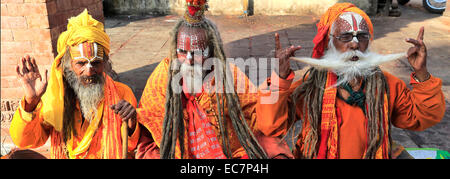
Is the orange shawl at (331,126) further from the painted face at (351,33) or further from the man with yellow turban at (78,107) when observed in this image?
the man with yellow turban at (78,107)

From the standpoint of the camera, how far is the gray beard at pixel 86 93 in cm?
267

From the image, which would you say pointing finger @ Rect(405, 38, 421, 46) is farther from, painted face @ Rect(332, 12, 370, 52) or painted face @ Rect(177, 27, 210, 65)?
painted face @ Rect(177, 27, 210, 65)

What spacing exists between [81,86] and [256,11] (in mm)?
9174

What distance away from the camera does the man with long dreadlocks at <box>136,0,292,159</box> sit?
261cm

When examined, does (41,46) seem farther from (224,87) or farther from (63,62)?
(224,87)

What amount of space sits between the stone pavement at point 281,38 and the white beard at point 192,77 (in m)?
2.34

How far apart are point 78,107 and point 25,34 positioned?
1.66 meters

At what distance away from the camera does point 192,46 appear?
8.49ft

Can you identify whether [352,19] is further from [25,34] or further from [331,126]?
[25,34]

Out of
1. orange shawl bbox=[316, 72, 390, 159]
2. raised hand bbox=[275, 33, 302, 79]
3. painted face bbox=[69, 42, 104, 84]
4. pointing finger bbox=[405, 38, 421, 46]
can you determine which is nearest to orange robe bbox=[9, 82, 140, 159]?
painted face bbox=[69, 42, 104, 84]

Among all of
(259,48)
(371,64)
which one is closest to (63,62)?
(371,64)

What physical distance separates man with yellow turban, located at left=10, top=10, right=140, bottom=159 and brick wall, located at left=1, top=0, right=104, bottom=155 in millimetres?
1345

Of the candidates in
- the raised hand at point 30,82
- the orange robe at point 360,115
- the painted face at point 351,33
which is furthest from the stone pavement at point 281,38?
the raised hand at point 30,82

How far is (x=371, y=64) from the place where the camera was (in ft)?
7.92
